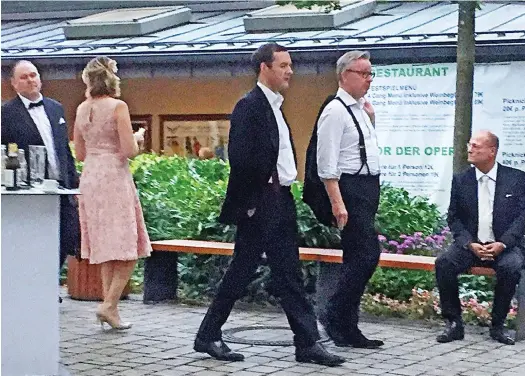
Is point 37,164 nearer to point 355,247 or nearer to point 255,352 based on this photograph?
point 255,352

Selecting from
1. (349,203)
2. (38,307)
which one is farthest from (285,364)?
(38,307)

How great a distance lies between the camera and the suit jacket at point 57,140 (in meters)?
8.24

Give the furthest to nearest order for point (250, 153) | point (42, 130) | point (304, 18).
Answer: point (304, 18) < point (42, 130) < point (250, 153)

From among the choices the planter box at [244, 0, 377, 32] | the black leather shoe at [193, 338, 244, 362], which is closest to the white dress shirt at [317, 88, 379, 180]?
the black leather shoe at [193, 338, 244, 362]

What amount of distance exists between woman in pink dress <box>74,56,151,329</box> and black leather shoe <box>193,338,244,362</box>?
1107mm

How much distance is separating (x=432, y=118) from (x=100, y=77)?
22.9 feet

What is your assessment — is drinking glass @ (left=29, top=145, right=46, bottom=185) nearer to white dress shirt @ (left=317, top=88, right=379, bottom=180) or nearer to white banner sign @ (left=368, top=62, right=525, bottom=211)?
white dress shirt @ (left=317, top=88, right=379, bottom=180)

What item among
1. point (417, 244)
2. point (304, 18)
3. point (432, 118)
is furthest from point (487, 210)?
point (304, 18)

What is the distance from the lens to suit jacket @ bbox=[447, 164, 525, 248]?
7895 mm

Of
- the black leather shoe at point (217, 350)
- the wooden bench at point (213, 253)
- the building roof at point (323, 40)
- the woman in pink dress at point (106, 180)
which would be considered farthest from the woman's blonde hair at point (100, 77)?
the building roof at point (323, 40)

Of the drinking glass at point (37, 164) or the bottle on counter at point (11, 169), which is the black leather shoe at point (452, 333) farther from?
the bottle on counter at point (11, 169)

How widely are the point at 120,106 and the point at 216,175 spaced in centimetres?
439

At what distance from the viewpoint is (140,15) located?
18.0 meters

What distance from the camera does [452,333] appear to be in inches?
306
